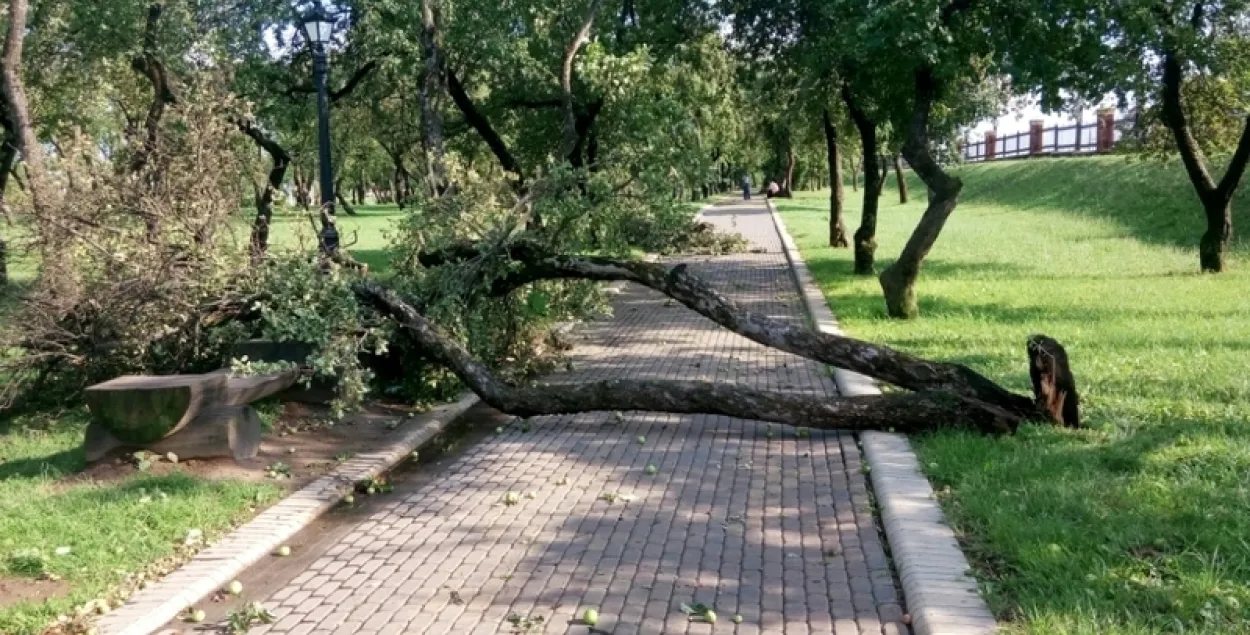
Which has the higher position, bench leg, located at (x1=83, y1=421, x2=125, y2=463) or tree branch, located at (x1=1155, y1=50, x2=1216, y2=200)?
tree branch, located at (x1=1155, y1=50, x2=1216, y2=200)

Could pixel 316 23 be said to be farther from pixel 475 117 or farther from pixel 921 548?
pixel 921 548

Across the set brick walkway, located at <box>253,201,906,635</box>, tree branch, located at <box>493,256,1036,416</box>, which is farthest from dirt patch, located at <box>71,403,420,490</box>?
tree branch, located at <box>493,256,1036,416</box>

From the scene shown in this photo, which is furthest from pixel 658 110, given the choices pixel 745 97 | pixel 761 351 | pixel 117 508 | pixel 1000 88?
pixel 117 508

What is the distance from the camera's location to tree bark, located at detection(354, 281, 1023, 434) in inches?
272

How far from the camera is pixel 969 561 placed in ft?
15.0

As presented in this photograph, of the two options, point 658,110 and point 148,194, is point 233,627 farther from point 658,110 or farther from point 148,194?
point 658,110

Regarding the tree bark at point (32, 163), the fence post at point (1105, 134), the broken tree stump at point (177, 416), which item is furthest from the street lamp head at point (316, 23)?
the fence post at point (1105, 134)

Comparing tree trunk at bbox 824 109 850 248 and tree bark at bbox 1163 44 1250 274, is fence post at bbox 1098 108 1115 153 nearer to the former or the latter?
tree trunk at bbox 824 109 850 248

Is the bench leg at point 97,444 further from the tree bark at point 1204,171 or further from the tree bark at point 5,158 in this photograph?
the tree bark at point 1204,171

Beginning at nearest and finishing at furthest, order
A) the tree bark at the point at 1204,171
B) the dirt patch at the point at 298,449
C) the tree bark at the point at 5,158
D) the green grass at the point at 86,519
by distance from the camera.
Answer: the green grass at the point at 86,519, the dirt patch at the point at 298,449, the tree bark at the point at 5,158, the tree bark at the point at 1204,171

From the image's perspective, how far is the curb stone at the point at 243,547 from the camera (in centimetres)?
430

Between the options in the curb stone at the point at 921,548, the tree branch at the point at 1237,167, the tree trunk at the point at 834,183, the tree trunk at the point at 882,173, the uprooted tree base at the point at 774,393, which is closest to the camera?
the curb stone at the point at 921,548

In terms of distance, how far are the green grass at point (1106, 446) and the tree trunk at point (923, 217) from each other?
1.23ft

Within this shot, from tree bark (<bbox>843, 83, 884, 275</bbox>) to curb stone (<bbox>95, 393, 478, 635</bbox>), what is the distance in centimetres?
1118
